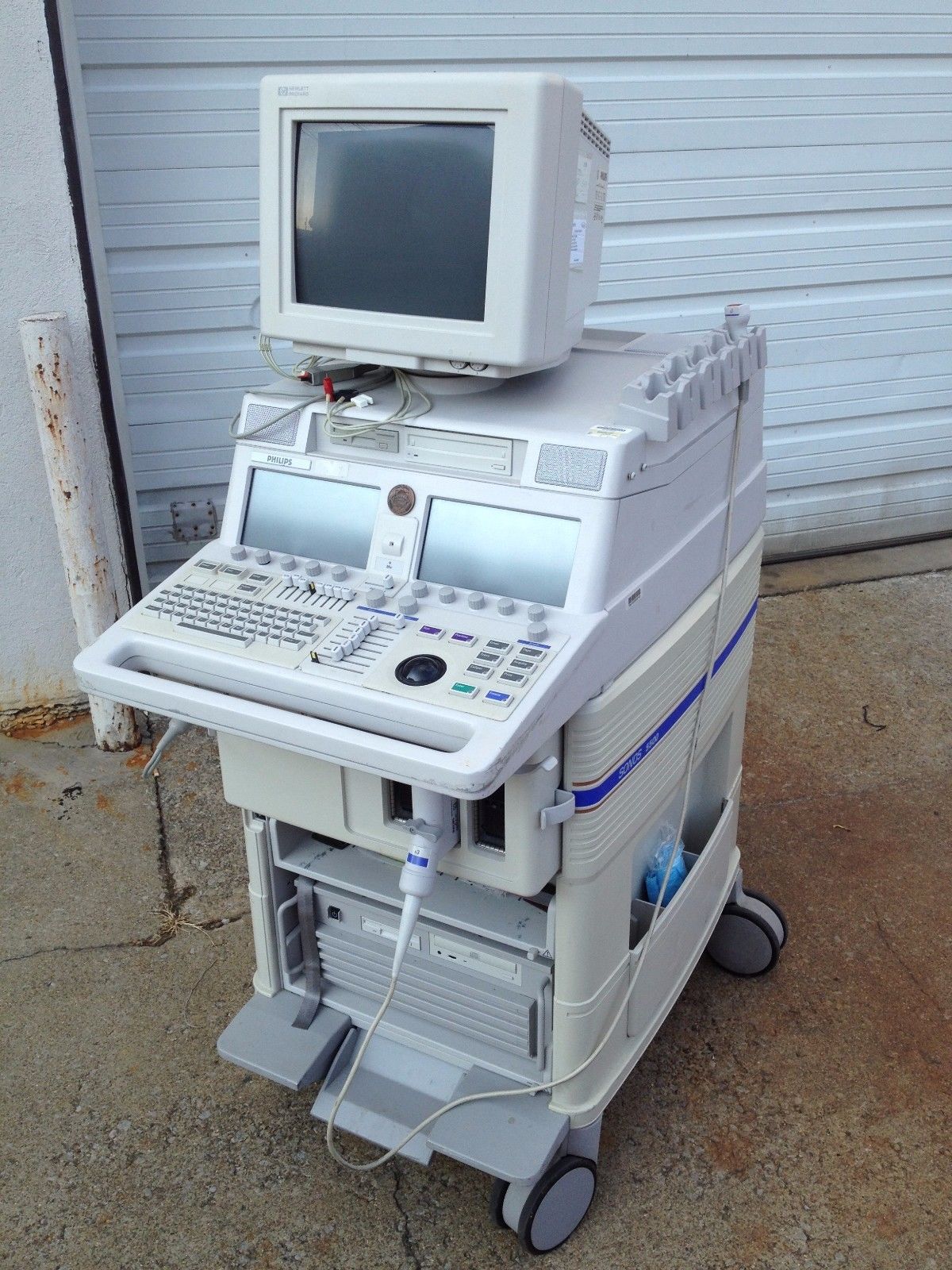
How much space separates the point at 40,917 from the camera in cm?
268

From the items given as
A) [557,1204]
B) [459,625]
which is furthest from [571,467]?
[557,1204]

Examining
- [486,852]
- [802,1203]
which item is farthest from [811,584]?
[486,852]

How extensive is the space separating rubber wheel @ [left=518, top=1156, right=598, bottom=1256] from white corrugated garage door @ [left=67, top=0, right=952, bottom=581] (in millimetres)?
2179

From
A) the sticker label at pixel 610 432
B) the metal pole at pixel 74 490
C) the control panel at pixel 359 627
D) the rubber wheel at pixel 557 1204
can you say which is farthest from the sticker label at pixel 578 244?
the metal pole at pixel 74 490

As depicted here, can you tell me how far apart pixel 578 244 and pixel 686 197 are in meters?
2.32

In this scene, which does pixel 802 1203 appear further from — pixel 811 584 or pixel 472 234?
pixel 811 584

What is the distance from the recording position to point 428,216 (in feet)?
5.35

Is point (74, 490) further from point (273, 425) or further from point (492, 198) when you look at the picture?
point (492, 198)

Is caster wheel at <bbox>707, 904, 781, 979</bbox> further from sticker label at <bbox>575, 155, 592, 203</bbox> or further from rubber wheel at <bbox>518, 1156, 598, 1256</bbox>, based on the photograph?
sticker label at <bbox>575, 155, 592, 203</bbox>

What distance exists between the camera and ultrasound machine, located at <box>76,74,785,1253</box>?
1.54 m

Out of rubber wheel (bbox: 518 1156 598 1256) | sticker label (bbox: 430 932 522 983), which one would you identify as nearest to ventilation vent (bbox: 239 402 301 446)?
sticker label (bbox: 430 932 522 983)

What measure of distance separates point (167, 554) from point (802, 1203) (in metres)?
2.71

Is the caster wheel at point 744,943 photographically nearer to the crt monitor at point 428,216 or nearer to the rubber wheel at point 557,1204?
the rubber wheel at point 557,1204

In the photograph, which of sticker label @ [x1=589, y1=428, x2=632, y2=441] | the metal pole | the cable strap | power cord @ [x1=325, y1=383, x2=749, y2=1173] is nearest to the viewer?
sticker label @ [x1=589, y1=428, x2=632, y2=441]
